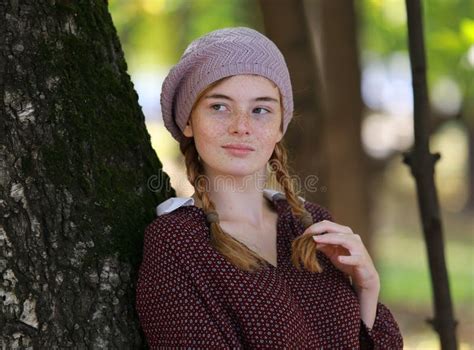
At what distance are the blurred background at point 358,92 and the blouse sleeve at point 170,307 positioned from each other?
686mm

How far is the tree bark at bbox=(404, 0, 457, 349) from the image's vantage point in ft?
11.3

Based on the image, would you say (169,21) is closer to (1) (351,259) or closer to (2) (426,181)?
(2) (426,181)

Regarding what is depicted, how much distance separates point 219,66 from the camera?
251 centimetres

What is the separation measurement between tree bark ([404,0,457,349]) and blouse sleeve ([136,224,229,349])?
4.66 ft

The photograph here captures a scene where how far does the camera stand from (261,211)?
2750mm

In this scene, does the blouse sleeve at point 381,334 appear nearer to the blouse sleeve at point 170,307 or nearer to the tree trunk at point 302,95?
the blouse sleeve at point 170,307

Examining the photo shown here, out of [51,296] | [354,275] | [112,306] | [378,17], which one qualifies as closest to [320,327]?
[354,275]

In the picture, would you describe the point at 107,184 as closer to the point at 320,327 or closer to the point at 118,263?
the point at 118,263

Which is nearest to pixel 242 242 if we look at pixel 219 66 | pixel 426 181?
pixel 219 66

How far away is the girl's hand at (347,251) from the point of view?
8.47 feet

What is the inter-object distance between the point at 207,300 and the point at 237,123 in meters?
0.52

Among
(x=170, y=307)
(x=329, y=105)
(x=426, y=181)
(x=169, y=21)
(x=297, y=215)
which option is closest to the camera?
(x=170, y=307)

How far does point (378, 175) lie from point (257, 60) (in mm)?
7314

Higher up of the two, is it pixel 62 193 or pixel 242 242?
pixel 62 193
